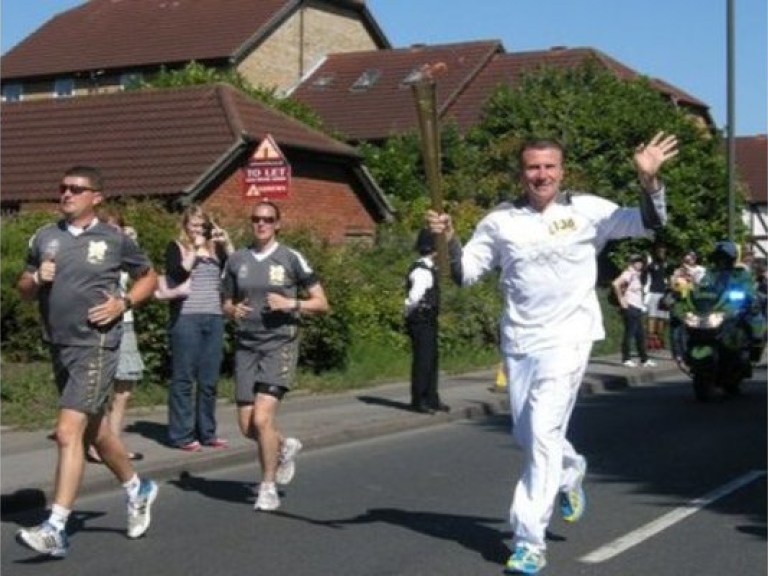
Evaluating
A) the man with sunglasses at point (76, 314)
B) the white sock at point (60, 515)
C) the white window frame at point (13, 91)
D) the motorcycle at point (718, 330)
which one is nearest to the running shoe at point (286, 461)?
the man with sunglasses at point (76, 314)

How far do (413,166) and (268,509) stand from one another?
31.4 meters

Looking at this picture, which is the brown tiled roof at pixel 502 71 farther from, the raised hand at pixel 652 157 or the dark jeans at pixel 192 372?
the raised hand at pixel 652 157

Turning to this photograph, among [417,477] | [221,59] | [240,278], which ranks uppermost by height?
[221,59]

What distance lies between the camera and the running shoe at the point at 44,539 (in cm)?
812

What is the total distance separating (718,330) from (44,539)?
11072 millimetres

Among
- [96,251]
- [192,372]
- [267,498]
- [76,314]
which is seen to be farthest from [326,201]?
[76,314]

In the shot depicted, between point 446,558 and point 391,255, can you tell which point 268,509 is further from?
point 391,255

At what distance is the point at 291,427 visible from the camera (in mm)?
14305

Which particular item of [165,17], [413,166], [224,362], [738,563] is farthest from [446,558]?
[165,17]

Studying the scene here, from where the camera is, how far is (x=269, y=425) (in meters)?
9.84

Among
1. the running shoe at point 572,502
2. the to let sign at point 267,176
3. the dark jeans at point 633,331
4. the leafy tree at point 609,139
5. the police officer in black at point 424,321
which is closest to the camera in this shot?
the running shoe at point 572,502

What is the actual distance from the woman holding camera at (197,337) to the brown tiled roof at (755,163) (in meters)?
75.5

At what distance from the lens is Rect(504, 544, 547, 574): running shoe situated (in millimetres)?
7594

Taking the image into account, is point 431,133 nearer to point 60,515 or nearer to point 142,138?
point 60,515
